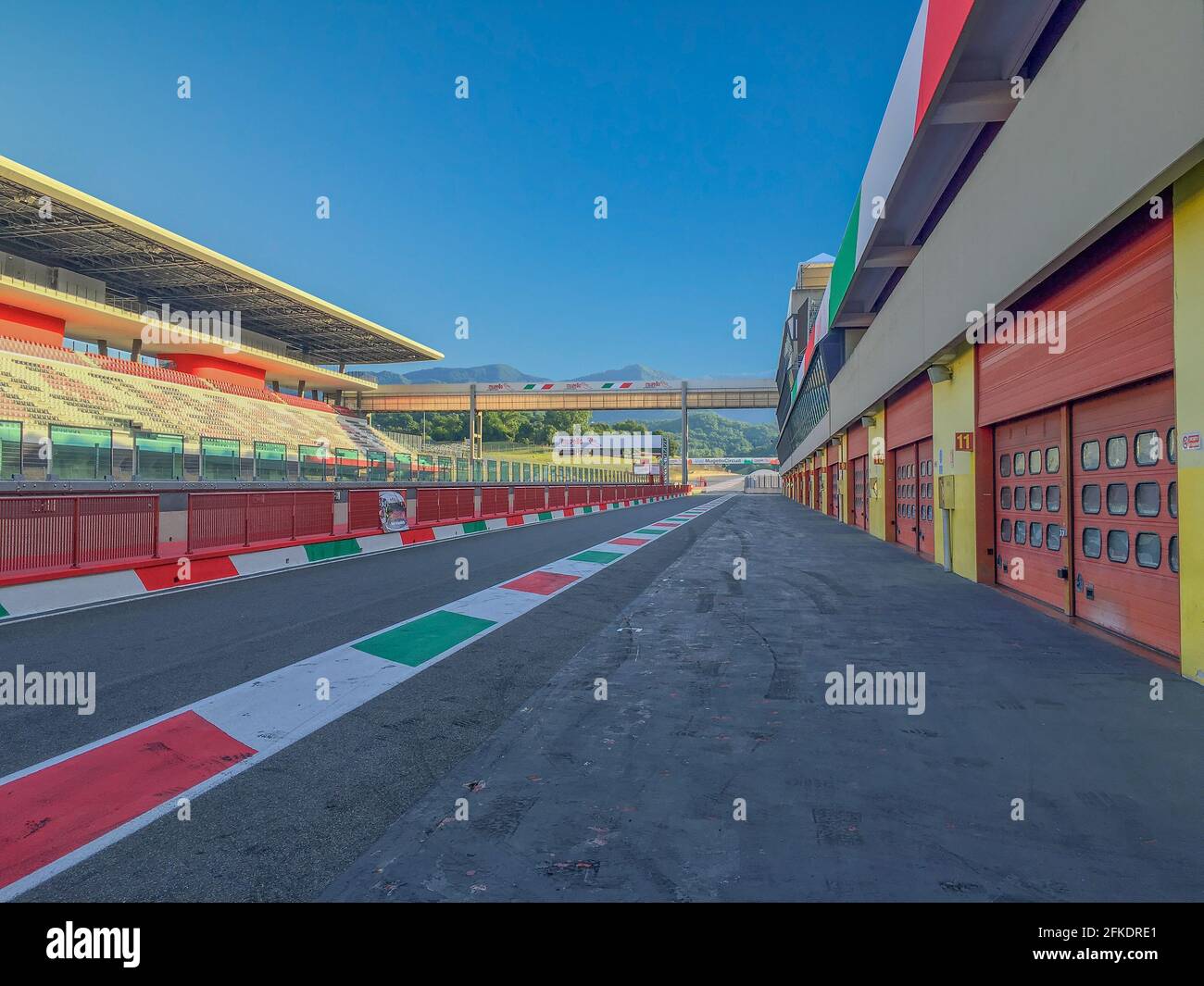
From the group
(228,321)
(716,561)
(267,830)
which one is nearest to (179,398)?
(228,321)

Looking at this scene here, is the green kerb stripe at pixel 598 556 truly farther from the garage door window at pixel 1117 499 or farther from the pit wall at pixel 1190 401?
the pit wall at pixel 1190 401

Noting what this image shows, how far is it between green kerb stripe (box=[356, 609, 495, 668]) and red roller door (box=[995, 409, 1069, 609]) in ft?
21.4

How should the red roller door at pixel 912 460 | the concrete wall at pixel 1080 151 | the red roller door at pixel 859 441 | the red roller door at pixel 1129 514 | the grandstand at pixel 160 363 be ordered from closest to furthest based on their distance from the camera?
1. the concrete wall at pixel 1080 151
2. the red roller door at pixel 1129 514
3. the red roller door at pixel 912 460
4. the red roller door at pixel 859 441
5. the grandstand at pixel 160 363

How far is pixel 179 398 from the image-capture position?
38875mm

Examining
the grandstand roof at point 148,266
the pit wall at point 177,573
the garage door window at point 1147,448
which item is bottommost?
the pit wall at point 177,573

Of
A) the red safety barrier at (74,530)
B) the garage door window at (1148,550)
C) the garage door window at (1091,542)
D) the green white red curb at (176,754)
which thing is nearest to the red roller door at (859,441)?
the garage door window at (1091,542)

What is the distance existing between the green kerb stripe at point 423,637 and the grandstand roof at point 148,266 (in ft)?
130

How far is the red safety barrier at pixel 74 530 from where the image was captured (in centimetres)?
737

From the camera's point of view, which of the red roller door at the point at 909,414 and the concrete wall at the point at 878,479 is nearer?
the red roller door at the point at 909,414

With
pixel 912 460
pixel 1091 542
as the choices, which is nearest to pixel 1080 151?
pixel 1091 542

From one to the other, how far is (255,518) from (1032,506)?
39.9ft

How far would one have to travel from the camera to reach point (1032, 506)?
7512 mm
